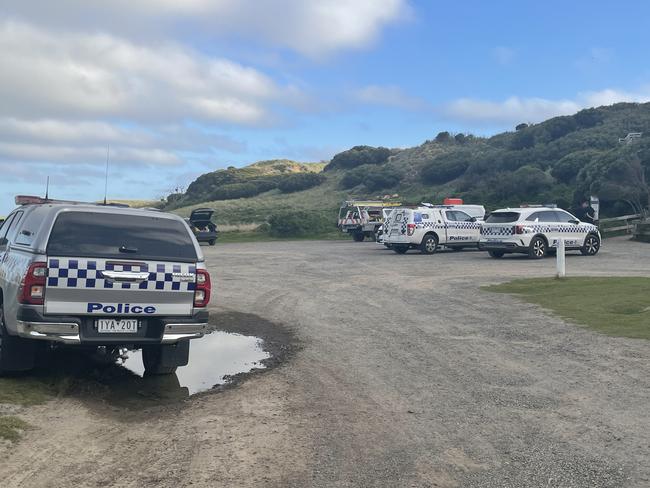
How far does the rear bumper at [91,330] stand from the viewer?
7.18 meters

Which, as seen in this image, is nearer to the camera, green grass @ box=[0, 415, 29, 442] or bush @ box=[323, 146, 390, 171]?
green grass @ box=[0, 415, 29, 442]

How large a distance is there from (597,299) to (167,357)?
859cm

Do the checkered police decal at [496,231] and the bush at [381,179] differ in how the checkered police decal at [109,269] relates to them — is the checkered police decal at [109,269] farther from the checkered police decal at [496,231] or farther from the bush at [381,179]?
the bush at [381,179]

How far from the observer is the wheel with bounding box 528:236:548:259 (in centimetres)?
2349

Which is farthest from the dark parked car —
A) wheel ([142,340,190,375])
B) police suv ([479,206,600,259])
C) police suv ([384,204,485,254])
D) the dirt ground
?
wheel ([142,340,190,375])

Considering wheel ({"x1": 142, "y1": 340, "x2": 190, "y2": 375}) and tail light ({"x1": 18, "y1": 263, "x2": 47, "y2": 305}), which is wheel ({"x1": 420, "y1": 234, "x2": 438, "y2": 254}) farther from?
tail light ({"x1": 18, "y1": 263, "x2": 47, "y2": 305})

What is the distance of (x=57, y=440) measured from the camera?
5.94 metres

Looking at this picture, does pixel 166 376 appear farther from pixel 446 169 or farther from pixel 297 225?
pixel 446 169

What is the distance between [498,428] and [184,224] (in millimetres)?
4081

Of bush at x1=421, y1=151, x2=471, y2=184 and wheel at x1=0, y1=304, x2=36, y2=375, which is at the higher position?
bush at x1=421, y1=151, x2=471, y2=184

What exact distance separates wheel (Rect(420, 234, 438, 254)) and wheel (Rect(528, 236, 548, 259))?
13.9 feet

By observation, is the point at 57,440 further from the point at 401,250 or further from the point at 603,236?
the point at 603,236

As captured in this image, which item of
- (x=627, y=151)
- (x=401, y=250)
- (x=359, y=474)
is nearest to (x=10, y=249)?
(x=359, y=474)

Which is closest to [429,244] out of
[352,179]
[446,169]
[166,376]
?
[166,376]
